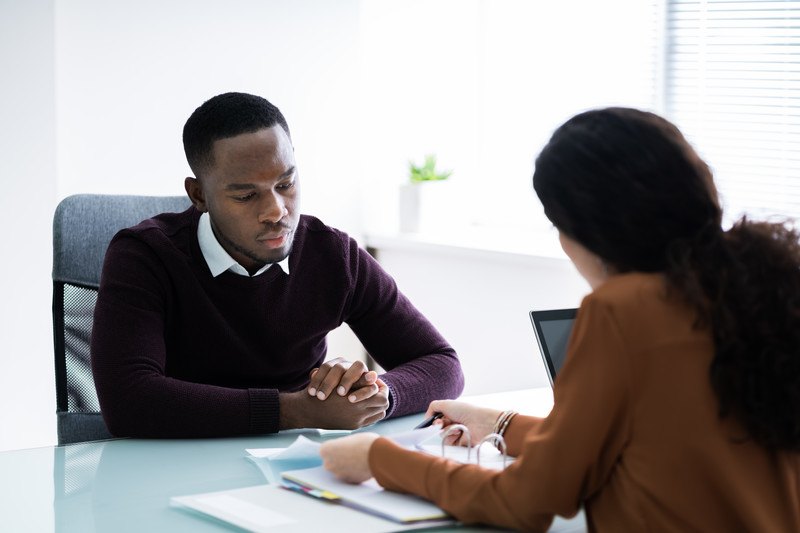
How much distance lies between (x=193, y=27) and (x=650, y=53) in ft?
5.02

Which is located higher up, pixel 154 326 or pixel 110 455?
pixel 154 326

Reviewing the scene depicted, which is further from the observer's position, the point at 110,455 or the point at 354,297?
the point at 354,297

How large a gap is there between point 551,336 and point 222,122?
0.71 m

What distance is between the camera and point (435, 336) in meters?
2.03

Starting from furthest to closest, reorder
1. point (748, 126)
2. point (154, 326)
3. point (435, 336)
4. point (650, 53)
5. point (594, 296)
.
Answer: point (650, 53), point (748, 126), point (435, 336), point (154, 326), point (594, 296)

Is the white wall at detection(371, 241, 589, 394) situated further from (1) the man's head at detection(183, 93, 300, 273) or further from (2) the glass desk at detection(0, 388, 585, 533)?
(2) the glass desk at detection(0, 388, 585, 533)

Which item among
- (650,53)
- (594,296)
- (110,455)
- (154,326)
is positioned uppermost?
(650,53)

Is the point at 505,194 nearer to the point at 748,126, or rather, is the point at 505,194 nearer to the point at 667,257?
the point at 748,126

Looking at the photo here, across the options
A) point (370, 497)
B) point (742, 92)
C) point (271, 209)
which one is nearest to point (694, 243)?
point (370, 497)

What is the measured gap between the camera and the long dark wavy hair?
1.01 metres

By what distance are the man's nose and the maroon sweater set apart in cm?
16

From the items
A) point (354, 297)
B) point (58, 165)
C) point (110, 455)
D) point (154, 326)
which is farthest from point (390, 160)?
point (110, 455)

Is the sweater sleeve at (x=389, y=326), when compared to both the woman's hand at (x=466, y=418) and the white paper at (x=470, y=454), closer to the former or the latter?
the woman's hand at (x=466, y=418)

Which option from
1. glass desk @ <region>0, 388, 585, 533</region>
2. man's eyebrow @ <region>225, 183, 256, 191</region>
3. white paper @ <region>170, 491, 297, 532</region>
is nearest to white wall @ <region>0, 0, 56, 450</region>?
man's eyebrow @ <region>225, 183, 256, 191</region>
